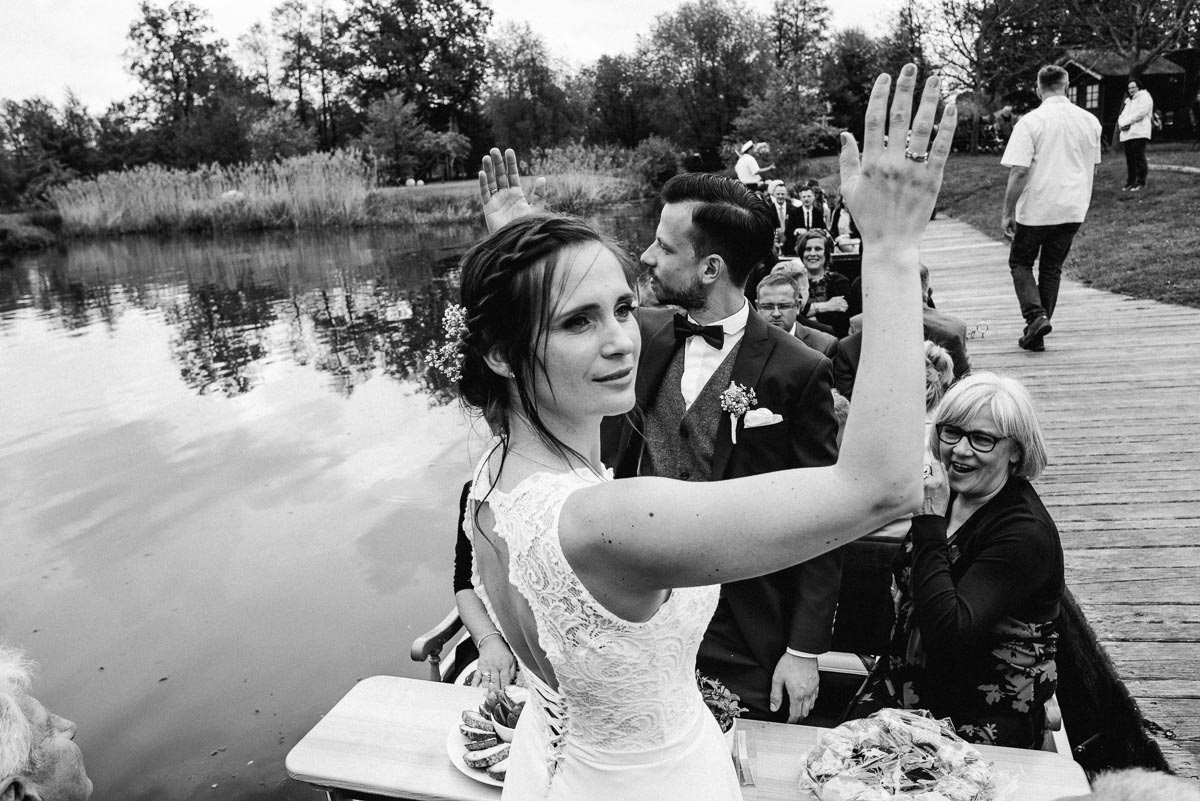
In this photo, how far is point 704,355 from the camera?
111 inches

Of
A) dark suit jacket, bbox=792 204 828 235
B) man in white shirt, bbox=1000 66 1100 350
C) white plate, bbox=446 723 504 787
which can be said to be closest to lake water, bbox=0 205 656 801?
white plate, bbox=446 723 504 787

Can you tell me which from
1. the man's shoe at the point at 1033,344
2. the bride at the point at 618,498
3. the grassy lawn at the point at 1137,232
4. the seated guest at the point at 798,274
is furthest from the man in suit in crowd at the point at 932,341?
the grassy lawn at the point at 1137,232

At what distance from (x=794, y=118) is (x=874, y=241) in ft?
121

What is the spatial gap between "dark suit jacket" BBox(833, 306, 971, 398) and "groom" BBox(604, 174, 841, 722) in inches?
98.1

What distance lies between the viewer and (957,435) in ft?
9.18

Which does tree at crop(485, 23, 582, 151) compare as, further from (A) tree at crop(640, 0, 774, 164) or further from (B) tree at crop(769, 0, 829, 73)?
(B) tree at crop(769, 0, 829, 73)

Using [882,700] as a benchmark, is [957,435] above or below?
Answer: above

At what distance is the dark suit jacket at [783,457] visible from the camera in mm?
2623

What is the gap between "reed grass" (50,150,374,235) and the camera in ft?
101

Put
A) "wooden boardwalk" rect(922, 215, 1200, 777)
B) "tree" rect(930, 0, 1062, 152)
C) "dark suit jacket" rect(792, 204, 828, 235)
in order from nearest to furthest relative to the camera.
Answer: "wooden boardwalk" rect(922, 215, 1200, 777) → "dark suit jacket" rect(792, 204, 828, 235) → "tree" rect(930, 0, 1062, 152)

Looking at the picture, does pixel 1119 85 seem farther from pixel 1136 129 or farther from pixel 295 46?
pixel 295 46

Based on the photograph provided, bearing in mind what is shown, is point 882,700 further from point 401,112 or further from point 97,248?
point 401,112

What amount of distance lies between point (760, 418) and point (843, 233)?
32.9 ft

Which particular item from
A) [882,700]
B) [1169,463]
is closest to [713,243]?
[882,700]
